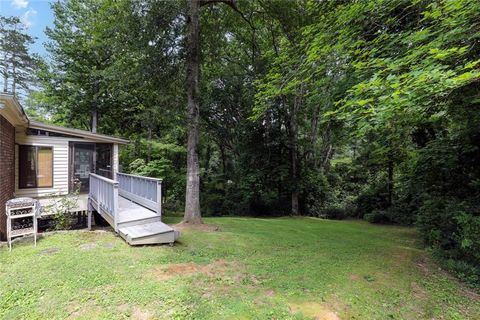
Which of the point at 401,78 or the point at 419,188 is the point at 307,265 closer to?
the point at 401,78

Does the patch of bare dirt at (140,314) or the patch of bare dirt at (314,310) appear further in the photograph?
the patch of bare dirt at (314,310)

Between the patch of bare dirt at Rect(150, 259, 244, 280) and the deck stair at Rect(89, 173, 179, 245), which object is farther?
the deck stair at Rect(89, 173, 179, 245)

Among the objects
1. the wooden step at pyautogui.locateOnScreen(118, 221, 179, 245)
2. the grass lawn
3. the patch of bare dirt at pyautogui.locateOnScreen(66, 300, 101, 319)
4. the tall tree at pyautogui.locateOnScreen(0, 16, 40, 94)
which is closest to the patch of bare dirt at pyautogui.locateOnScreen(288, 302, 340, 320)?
the grass lawn

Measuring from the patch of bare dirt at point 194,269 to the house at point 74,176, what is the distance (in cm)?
118

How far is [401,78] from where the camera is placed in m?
3.15

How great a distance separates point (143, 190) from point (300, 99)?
781 cm

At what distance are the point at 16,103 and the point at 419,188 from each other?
9.62m

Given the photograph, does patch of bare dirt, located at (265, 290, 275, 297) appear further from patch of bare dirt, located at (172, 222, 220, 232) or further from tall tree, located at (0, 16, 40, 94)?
tall tree, located at (0, 16, 40, 94)

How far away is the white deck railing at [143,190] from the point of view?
5910mm

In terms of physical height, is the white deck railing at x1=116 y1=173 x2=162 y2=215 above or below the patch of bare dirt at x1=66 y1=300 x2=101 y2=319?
above

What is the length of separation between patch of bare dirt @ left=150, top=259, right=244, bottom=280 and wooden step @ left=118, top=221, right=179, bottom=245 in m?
1.07

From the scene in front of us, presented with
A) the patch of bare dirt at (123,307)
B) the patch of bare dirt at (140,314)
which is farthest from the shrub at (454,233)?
the patch of bare dirt at (123,307)

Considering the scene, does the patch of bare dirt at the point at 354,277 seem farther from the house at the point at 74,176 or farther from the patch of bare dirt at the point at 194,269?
the house at the point at 74,176

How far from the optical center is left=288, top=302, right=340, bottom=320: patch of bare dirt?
2.90 m
